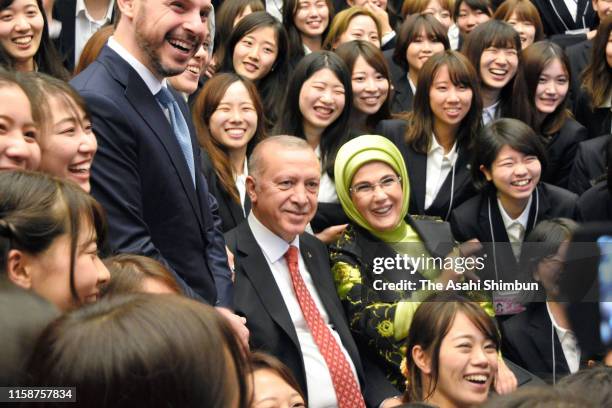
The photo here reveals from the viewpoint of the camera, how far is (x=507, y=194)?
A: 484cm

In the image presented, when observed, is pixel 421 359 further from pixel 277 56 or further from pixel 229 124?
pixel 277 56

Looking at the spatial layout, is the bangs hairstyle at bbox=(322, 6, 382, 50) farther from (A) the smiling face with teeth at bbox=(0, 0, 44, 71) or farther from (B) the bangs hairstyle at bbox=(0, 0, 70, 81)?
(A) the smiling face with teeth at bbox=(0, 0, 44, 71)

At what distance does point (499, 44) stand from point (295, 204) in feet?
8.03

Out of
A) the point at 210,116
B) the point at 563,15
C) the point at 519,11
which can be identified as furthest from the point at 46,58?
the point at 563,15

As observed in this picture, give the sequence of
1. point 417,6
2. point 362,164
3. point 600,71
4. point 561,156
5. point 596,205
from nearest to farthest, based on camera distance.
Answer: point 362,164, point 596,205, point 561,156, point 600,71, point 417,6

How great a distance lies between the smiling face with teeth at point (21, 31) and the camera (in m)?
3.93

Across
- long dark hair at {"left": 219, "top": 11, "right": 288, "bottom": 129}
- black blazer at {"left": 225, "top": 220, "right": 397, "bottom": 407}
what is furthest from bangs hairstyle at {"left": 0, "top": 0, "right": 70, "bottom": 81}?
long dark hair at {"left": 219, "top": 11, "right": 288, "bottom": 129}

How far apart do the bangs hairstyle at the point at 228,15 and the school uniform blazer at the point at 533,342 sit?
8.34ft

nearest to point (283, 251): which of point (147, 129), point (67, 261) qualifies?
point (147, 129)

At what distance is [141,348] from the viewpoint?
4.09ft

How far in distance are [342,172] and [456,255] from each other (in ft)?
1.91

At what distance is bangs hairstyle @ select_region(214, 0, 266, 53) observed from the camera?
5891 millimetres

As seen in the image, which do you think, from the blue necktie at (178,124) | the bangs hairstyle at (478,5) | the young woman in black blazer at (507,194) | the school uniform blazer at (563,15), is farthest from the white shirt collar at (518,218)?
the school uniform blazer at (563,15)

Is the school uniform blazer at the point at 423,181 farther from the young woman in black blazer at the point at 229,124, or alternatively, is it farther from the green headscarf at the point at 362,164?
the young woman in black blazer at the point at 229,124
